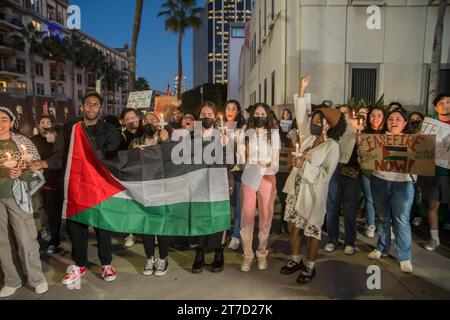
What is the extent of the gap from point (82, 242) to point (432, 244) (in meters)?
4.97

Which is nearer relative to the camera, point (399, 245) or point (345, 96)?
point (399, 245)

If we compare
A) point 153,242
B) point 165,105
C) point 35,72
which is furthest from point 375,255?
point 35,72

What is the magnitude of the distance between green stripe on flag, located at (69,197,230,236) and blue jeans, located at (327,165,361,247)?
182 centimetres

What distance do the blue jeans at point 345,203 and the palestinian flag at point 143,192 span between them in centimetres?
179

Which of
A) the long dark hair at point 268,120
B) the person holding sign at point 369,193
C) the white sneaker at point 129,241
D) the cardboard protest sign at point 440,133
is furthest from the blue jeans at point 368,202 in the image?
the white sneaker at point 129,241

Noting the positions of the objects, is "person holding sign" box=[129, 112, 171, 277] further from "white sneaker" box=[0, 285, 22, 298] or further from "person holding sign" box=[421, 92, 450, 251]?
"person holding sign" box=[421, 92, 450, 251]

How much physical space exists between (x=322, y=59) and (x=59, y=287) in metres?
10.7

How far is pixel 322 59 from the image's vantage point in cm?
1169

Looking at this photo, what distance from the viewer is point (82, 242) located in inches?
159

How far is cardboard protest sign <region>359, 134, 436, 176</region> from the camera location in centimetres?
418
